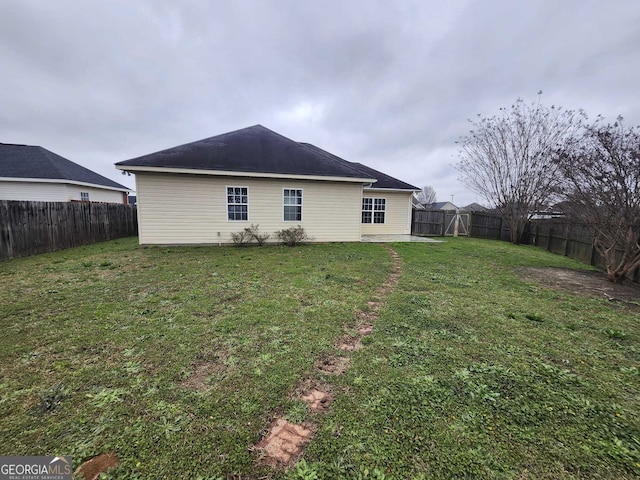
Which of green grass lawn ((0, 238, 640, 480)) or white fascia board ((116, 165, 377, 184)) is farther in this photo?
white fascia board ((116, 165, 377, 184))

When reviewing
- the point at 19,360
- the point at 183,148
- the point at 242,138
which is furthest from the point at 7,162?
the point at 19,360

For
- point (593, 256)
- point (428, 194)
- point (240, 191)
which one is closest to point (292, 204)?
point (240, 191)

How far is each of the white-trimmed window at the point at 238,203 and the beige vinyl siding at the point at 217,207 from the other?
0.43 feet

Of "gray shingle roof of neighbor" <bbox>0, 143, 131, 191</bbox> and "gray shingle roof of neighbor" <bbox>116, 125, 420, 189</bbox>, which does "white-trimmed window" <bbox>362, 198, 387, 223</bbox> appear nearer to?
"gray shingle roof of neighbor" <bbox>116, 125, 420, 189</bbox>

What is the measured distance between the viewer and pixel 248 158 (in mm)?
10953

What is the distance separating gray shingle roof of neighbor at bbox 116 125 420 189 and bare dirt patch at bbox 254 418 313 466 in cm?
956

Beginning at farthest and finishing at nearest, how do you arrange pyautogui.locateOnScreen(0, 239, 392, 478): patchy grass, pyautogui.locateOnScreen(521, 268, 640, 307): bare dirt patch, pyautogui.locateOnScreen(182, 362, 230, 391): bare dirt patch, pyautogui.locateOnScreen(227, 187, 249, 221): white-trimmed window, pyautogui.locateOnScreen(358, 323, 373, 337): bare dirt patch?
pyautogui.locateOnScreen(227, 187, 249, 221): white-trimmed window < pyautogui.locateOnScreen(521, 268, 640, 307): bare dirt patch < pyautogui.locateOnScreen(358, 323, 373, 337): bare dirt patch < pyautogui.locateOnScreen(182, 362, 230, 391): bare dirt patch < pyautogui.locateOnScreen(0, 239, 392, 478): patchy grass

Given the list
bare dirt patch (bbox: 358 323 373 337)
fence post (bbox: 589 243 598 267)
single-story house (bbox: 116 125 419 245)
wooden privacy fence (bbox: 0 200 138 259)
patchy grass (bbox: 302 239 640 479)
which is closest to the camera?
patchy grass (bbox: 302 239 640 479)

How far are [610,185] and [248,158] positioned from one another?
11.1 m

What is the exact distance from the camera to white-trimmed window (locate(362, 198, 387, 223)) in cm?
1513

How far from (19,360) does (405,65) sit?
16.2 meters

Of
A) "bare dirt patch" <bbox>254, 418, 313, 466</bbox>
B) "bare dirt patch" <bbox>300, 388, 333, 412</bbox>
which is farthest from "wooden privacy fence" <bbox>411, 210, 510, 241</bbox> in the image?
"bare dirt patch" <bbox>254, 418, 313, 466</bbox>

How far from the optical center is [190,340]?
10.2 feet

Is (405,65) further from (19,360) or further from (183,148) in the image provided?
(19,360)
